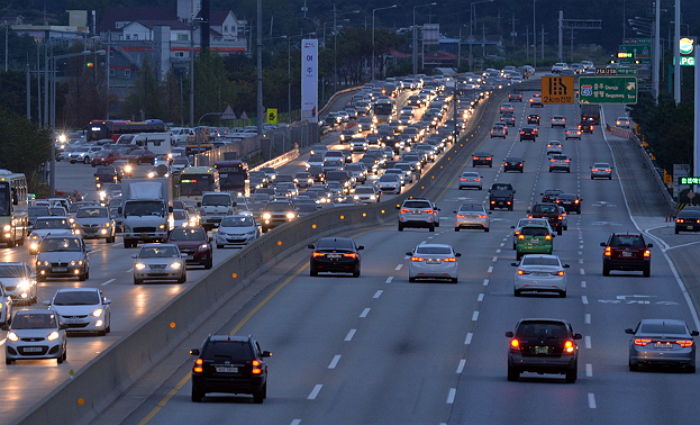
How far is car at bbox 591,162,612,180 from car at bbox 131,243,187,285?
72989 millimetres

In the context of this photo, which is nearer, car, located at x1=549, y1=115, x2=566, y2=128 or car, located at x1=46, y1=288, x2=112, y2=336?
car, located at x1=46, y1=288, x2=112, y2=336

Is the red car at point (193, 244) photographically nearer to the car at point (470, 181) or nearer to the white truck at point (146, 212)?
the white truck at point (146, 212)

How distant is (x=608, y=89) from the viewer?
369ft

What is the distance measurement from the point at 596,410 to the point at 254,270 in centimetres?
2439

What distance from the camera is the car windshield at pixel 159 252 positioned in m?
50.4

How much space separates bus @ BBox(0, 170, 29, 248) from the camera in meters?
63.6

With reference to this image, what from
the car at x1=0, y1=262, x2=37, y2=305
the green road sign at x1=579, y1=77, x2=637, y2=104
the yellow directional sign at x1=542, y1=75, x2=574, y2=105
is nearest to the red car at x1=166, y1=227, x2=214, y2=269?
the car at x1=0, y1=262, x2=37, y2=305

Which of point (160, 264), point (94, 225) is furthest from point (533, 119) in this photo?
point (160, 264)

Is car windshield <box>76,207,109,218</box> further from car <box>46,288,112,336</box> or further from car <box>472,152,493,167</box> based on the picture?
car <box>472,152,493,167</box>

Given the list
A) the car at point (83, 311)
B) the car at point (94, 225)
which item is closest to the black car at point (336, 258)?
the car at point (83, 311)

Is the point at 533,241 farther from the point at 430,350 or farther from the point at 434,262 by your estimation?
the point at 430,350

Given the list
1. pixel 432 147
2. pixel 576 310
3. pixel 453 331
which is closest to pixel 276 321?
pixel 453 331

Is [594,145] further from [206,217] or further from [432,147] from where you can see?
[206,217]

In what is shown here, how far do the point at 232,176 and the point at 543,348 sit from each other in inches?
2276
